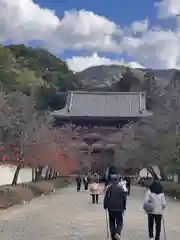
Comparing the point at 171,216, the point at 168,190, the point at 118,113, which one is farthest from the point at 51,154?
the point at 118,113

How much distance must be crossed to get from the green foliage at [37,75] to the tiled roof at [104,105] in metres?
5.44

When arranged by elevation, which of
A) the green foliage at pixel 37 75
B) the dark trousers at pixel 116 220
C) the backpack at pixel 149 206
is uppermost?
the green foliage at pixel 37 75

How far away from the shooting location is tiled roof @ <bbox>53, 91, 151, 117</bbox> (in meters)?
65.7

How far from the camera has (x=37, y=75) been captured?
265 feet

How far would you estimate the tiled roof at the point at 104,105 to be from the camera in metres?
65.7

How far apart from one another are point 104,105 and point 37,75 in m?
16.9

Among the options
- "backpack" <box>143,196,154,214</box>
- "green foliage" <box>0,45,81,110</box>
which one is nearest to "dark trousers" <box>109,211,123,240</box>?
"backpack" <box>143,196,154,214</box>

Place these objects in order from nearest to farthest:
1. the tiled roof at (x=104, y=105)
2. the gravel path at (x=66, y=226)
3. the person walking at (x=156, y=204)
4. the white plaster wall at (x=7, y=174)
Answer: the person walking at (x=156, y=204) < the gravel path at (x=66, y=226) < the white plaster wall at (x=7, y=174) < the tiled roof at (x=104, y=105)

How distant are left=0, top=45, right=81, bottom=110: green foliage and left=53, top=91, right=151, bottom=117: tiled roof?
17.9 feet

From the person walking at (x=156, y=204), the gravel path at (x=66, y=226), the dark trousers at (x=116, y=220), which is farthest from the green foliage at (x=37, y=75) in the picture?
the person walking at (x=156, y=204)

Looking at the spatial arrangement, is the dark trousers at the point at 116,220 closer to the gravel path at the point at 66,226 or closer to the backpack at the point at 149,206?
the backpack at the point at 149,206

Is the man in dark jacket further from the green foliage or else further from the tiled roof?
the tiled roof

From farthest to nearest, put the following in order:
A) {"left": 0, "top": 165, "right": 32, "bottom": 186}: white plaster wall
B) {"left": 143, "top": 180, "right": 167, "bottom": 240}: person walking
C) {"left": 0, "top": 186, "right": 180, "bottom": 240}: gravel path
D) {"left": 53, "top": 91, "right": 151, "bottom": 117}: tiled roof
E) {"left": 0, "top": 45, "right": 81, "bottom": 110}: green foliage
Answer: {"left": 0, "top": 45, "right": 81, "bottom": 110}: green foliage, {"left": 53, "top": 91, "right": 151, "bottom": 117}: tiled roof, {"left": 0, "top": 165, "right": 32, "bottom": 186}: white plaster wall, {"left": 0, "top": 186, "right": 180, "bottom": 240}: gravel path, {"left": 143, "top": 180, "right": 167, "bottom": 240}: person walking

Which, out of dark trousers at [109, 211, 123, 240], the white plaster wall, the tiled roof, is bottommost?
dark trousers at [109, 211, 123, 240]
